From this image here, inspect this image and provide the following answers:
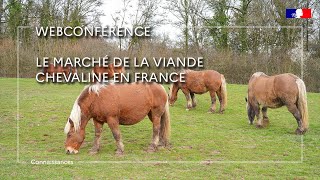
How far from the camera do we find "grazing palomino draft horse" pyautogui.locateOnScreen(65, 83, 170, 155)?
7.94 metres

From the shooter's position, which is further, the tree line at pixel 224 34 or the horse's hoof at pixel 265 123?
the tree line at pixel 224 34

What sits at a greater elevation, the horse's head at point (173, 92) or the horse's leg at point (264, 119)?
the horse's head at point (173, 92)

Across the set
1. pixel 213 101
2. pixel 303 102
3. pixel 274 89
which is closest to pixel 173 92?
pixel 213 101

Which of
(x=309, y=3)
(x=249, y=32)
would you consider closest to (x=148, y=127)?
(x=249, y=32)

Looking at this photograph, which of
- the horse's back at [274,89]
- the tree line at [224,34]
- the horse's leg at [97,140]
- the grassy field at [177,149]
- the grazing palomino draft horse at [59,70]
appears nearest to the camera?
the grassy field at [177,149]

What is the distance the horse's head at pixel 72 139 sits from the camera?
791 cm

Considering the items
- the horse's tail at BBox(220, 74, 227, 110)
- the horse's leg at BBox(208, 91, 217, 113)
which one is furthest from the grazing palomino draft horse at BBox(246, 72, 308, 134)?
the horse's leg at BBox(208, 91, 217, 113)

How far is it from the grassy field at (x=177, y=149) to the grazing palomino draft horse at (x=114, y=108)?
15.1 inches

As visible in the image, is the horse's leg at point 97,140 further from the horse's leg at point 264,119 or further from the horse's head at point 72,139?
the horse's leg at point 264,119

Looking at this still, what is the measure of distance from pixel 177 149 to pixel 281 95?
3.82 metres

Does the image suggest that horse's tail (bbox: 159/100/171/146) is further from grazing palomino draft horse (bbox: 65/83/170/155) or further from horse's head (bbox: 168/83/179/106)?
horse's head (bbox: 168/83/179/106)

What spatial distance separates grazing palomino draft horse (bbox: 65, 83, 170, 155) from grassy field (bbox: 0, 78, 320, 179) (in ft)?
1.26

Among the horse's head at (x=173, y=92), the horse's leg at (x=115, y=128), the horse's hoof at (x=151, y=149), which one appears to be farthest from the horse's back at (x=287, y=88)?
the horse's head at (x=173, y=92)

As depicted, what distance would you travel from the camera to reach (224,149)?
8945mm
